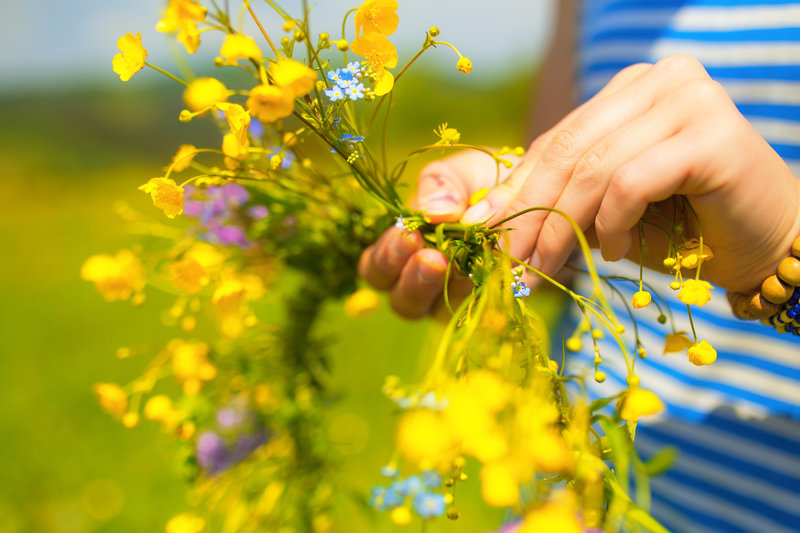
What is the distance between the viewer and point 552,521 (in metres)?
0.21

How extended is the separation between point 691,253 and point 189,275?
15.0 inches

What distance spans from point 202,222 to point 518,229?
320 millimetres

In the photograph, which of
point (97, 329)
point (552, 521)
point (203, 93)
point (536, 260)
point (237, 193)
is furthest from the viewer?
point (97, 329)

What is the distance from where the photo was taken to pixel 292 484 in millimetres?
576

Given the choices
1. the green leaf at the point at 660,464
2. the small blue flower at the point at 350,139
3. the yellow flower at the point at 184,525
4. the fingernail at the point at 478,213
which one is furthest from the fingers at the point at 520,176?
the yellow flower at the point at 184,525

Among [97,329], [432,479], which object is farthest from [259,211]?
[97,329]

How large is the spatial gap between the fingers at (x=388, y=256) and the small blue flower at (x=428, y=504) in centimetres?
19

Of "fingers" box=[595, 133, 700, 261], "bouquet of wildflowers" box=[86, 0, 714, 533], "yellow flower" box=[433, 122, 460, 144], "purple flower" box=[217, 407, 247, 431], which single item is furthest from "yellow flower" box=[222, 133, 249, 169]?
"purple flower" box=[217, 407, 247, 431]

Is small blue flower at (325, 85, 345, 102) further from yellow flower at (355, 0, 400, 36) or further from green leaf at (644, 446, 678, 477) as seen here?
green leaf at (644, 446, 678, 477)

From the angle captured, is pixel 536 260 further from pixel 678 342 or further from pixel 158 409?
pixel 158 409

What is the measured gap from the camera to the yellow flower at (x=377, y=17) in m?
0.33

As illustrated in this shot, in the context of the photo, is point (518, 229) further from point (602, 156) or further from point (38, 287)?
point (38, 287)

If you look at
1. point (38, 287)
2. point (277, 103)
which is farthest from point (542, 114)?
point (38, 287)

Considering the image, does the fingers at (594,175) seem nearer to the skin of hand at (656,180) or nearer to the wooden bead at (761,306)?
the skin of hand at (656,180)
